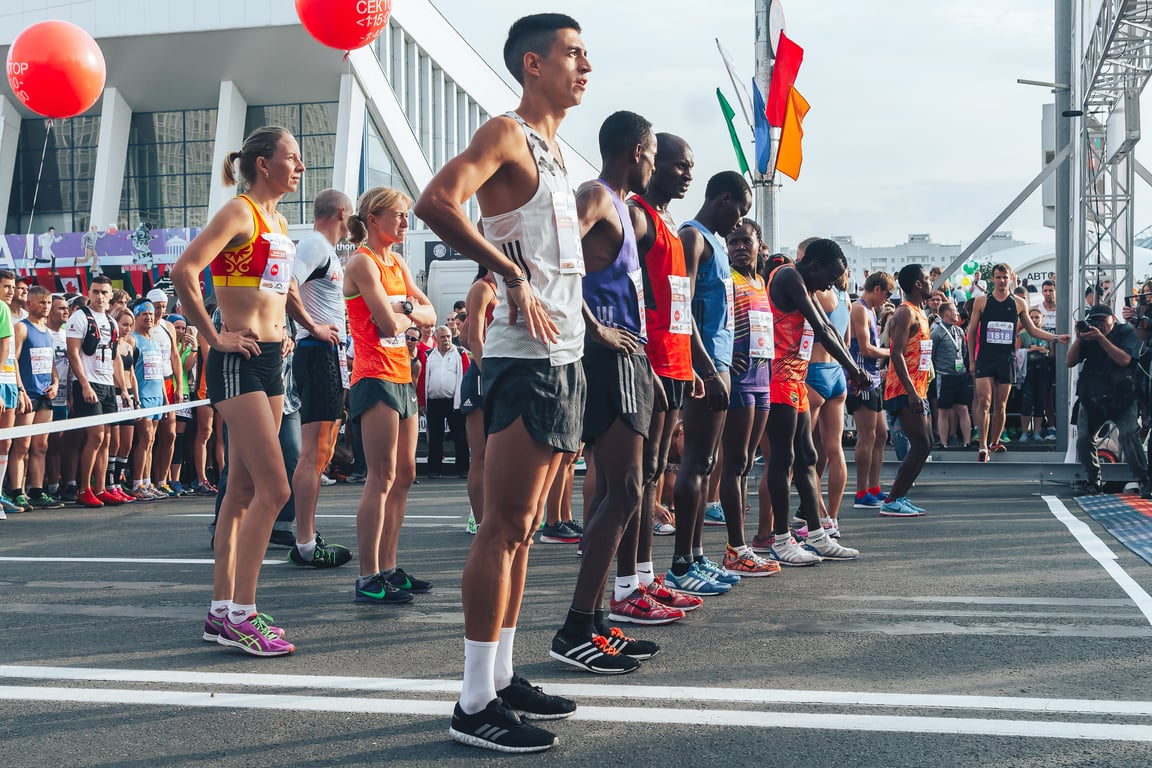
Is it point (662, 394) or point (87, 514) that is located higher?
point (662, 394)

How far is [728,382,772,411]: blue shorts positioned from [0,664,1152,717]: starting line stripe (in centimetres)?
237

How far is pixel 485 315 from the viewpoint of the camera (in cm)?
672

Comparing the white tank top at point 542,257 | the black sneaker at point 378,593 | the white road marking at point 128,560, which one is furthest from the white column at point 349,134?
the white tank top at point 542,257

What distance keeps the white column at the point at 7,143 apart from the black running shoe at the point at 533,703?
141ft

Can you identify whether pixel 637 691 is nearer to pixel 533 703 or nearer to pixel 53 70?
pixel 533 703

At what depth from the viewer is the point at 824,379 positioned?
750 centimetres

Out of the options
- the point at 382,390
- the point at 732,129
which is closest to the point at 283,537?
the point at 382,390

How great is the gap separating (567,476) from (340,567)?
1.68 metres

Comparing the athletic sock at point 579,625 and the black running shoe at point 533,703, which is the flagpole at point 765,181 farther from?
the black running shoe at point 533,703

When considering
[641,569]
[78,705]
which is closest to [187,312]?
[78,705]

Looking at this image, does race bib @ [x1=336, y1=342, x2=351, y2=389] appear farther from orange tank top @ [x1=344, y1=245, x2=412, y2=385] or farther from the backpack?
the backpack

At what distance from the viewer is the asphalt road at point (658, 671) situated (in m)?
3.22

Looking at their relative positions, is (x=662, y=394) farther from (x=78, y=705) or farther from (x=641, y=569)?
(x=78, y=705)

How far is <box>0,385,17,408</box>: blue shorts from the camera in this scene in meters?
9.88
